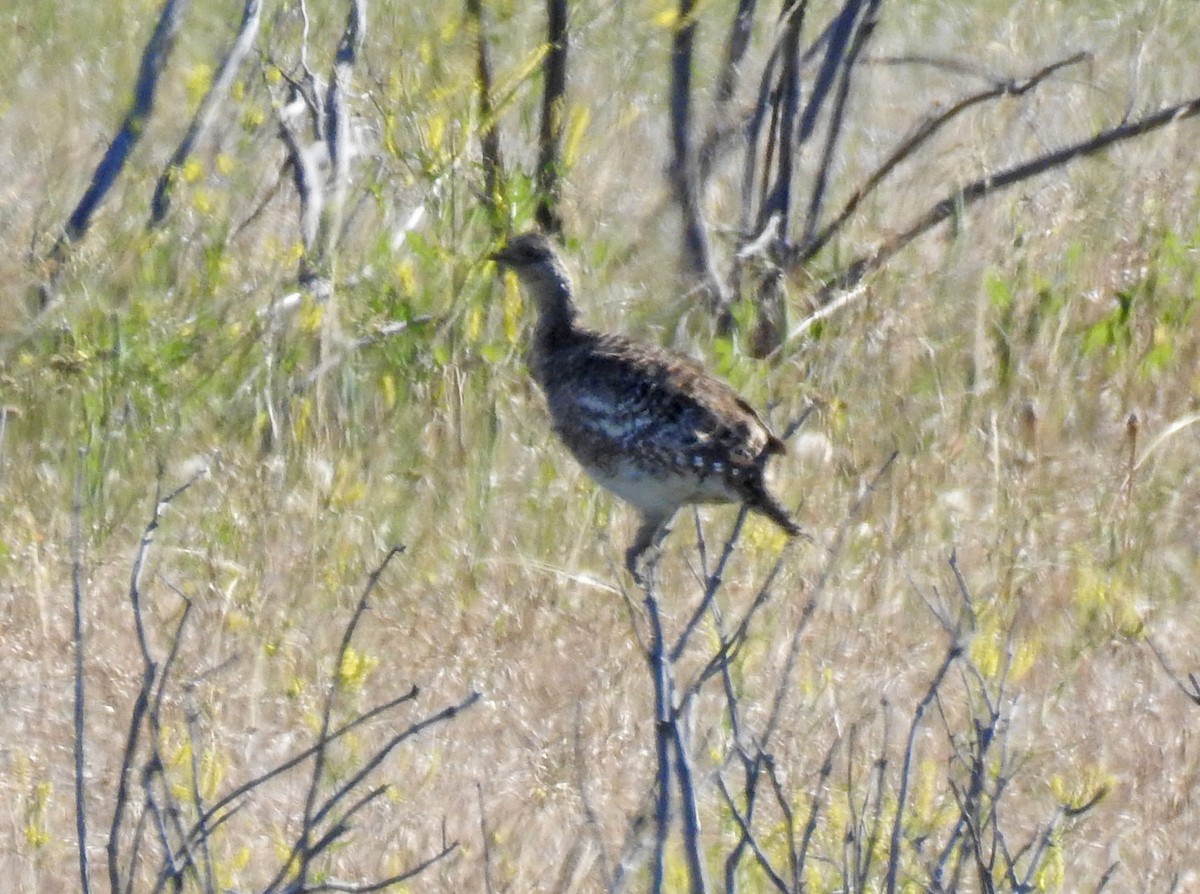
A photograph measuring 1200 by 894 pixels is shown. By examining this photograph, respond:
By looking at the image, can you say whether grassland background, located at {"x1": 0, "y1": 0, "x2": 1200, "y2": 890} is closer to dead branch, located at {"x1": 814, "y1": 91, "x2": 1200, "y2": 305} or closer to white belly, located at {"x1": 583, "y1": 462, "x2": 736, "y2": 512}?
dead branch, located at {"x1": 814, "y1": 91, "x2": 1200, "y2": 305}

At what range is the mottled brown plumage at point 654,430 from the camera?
5207mm

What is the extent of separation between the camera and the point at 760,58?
29.4 feet

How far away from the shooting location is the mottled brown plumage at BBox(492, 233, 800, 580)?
17.1 ft

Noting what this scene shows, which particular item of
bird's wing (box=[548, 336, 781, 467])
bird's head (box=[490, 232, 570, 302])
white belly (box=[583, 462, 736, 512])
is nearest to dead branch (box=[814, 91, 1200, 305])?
bird's head (box=[490, 232, 570, 302])

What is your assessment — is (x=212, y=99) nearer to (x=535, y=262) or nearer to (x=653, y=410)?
(x=535, y=262)

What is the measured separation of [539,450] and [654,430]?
1.24m

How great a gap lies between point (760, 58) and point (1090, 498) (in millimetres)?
3213

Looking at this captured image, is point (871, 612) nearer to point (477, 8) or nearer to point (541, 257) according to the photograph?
point (541, 257)

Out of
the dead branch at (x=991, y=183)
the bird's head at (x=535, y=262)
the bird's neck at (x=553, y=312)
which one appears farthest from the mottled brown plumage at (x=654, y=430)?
the dead branch at (x=991, y=183)

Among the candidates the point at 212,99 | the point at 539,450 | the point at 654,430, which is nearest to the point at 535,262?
the point at 539,450

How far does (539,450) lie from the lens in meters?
6.61

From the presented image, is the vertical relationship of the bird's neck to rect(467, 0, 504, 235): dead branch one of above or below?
below

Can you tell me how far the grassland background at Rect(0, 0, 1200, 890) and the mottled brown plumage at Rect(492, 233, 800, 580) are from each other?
42 cm

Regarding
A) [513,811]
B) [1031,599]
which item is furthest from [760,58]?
[513,811]
